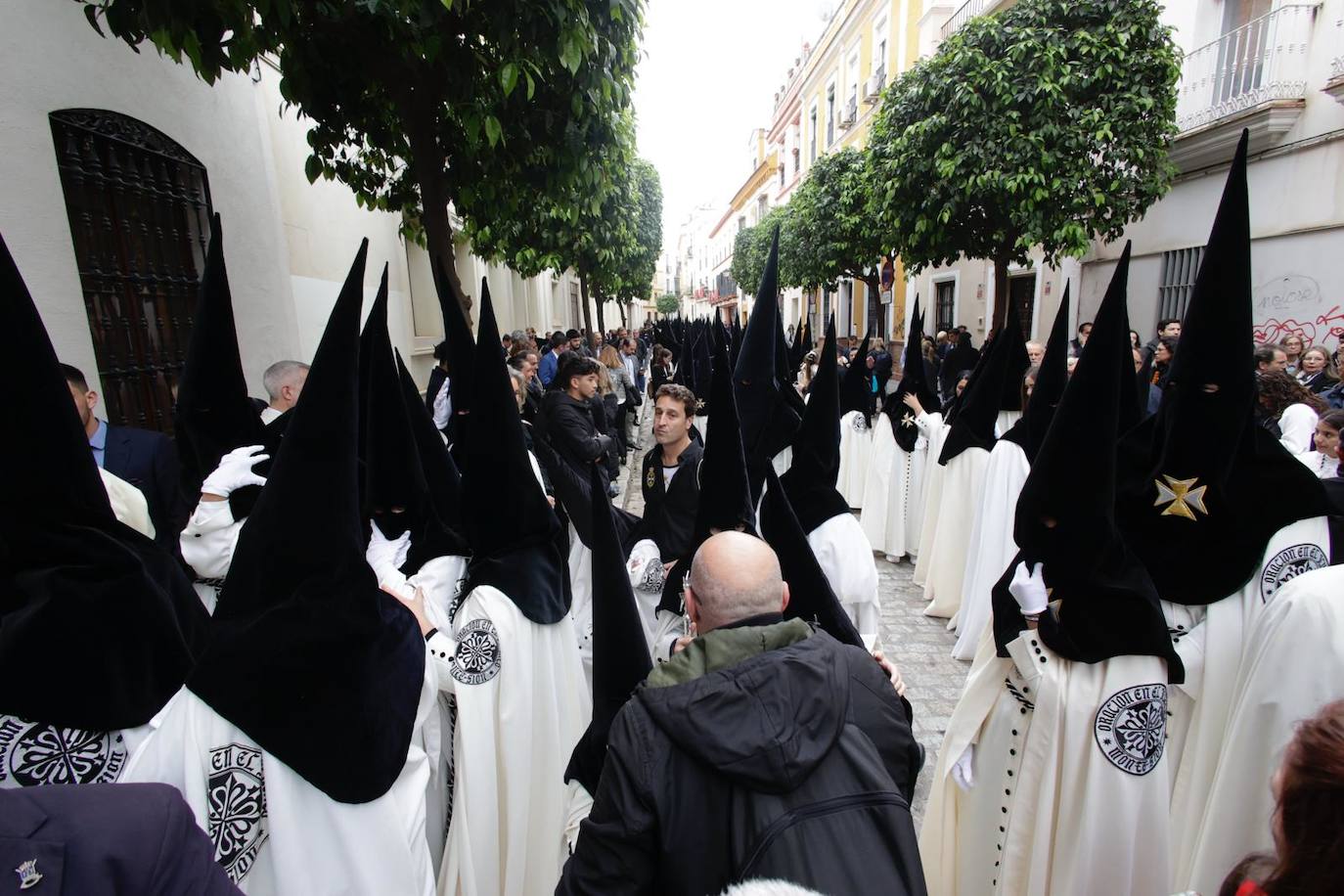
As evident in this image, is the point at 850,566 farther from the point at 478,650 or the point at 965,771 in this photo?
the point at 478,650

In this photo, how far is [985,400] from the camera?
5246mm

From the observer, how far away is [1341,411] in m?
3.36

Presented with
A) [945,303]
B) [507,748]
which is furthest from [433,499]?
[945,303]

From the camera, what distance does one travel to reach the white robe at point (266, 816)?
1696 millimetres

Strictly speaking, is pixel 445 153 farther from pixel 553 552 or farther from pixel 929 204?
pixel 929 204

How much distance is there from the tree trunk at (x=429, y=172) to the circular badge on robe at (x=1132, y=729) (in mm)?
4126

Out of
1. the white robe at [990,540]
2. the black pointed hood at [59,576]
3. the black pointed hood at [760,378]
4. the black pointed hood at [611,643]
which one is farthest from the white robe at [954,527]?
the black pointed hood at [59,576]

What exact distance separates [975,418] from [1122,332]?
10.8 feet

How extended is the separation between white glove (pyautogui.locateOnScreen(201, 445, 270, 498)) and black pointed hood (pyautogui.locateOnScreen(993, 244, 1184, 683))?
283cm

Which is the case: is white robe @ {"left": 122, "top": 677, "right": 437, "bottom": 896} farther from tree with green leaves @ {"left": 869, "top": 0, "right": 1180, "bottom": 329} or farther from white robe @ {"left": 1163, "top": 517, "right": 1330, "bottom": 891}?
tree with green leaves @ {"left": 869, "top": 0, "right": 1180, "bottom": 329}

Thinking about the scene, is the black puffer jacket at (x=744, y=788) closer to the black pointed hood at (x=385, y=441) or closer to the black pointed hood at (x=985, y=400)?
the black pointed hood at (x=385, y=441)

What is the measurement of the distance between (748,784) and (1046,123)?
979cm

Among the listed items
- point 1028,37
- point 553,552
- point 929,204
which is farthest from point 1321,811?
point 1028,37

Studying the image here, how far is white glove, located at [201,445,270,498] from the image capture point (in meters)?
2.68
